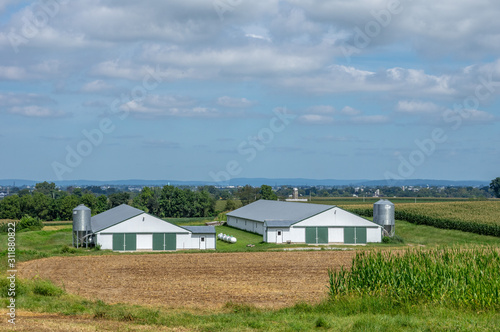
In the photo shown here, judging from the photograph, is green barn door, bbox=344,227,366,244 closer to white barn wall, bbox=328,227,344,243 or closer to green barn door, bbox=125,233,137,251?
white barn wall, bbox=328,227,344,243

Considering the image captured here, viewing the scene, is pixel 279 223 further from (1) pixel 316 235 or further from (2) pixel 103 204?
(2) pixel 103 204

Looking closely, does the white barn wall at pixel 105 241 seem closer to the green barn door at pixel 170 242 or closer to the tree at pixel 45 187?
the green barn door at pixel 170 242

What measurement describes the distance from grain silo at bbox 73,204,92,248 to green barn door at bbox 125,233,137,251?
339 cm

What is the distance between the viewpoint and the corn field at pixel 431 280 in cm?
1820

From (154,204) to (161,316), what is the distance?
94.3 meters

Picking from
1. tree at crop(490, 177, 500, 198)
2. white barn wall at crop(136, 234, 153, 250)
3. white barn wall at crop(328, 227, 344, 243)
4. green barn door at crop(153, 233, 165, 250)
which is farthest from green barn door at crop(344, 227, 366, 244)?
tree at crop(490, 177, 500, 198)

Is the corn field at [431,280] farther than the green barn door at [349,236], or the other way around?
the green barn door at [349,236]

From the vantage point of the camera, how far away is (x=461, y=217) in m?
64.4

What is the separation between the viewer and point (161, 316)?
1678cm

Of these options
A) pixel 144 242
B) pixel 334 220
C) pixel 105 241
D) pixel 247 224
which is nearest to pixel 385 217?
pixel 334 220

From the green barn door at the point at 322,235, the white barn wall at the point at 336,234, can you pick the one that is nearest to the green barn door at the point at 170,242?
the green barn door at the point at 322,235

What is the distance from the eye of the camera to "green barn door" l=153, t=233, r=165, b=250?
47.7 meters

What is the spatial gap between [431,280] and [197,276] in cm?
1484

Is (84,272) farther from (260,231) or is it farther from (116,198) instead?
(116,198)
